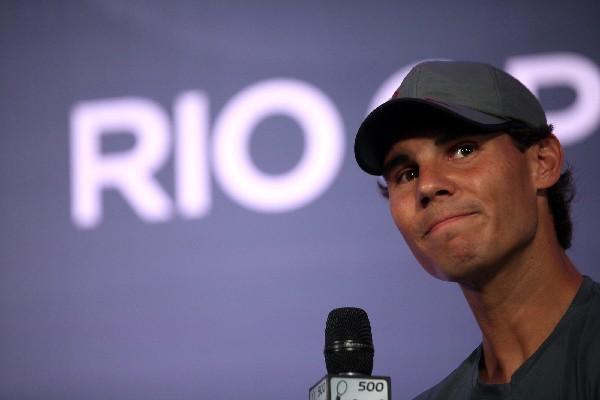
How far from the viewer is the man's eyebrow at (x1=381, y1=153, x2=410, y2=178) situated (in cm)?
174

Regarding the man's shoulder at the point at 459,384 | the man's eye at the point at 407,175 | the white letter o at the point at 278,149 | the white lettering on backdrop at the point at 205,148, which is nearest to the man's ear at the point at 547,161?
the man's eye at the point at 407,175

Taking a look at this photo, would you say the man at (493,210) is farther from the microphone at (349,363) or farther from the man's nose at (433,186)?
the microphone at (349,363)

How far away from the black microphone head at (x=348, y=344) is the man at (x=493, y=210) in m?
0.20

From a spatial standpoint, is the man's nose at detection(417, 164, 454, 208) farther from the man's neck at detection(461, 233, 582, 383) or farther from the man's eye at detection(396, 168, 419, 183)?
the man's neck at detection(461, 233, 582, 383)

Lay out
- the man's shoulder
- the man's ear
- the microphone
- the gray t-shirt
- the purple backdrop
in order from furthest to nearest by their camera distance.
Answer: the purple backdrop
the man's shoulder
the man's ear
the gray t-shirt
the microphone

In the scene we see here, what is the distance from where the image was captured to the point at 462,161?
1.67 meters

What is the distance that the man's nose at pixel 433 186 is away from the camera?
1638mm

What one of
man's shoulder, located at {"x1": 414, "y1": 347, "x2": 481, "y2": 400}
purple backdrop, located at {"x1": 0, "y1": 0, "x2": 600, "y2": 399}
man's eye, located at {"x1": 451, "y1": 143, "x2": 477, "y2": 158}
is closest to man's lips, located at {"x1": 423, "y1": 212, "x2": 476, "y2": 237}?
man's eye, located at {"x1": 451, "y1": 143, "x2": 477, "y2": 158}

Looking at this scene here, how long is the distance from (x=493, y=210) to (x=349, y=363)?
1.27 ft

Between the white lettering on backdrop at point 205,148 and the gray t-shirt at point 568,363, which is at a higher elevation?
the white lettering on backdrop at point 205,148

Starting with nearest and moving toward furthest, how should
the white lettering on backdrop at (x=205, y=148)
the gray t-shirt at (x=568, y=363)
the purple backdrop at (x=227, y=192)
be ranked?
the gray t-shirt at (x=568, y=363) → the purple backdrop at (x=227, y=192) → the white lettering on backdrop at (x=205, y=148)

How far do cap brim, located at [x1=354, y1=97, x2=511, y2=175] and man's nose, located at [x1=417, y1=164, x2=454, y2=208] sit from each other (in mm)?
106

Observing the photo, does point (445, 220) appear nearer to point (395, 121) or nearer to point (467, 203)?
point (467, 203)

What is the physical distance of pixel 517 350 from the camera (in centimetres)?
170
